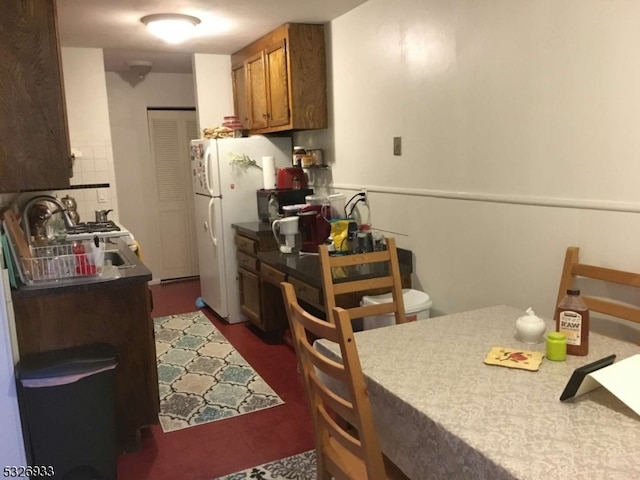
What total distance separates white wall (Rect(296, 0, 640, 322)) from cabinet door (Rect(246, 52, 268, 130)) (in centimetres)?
99

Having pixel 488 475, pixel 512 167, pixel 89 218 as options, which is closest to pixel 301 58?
pixel 512 167

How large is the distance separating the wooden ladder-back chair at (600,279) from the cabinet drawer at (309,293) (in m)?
1.27

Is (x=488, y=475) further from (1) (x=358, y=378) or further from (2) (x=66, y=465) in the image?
(2) (x=66, y=465)

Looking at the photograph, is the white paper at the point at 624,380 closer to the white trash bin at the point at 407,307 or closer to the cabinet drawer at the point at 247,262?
the white trash bin at the point at 407,307

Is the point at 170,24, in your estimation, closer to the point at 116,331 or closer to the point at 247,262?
the point at 247,262

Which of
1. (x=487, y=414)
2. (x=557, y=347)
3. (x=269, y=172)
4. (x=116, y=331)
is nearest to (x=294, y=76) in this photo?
(x=269, y=172)

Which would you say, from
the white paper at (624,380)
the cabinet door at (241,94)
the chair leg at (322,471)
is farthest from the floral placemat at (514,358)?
the cabinet door at (241,94)

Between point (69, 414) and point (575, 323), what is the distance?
2.01m

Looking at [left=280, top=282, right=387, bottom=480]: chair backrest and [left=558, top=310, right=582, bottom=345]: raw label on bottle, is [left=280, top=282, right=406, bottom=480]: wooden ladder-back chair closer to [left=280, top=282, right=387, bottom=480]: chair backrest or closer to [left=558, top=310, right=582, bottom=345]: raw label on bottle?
[left=280, top=282, right=387, bottom=480]: chair backrest

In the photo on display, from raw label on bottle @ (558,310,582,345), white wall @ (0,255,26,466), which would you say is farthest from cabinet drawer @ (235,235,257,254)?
raw label on bottle @ (558,310,582,345)

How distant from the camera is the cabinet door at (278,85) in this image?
12.9 ft

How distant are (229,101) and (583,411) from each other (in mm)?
4472

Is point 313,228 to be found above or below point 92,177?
below

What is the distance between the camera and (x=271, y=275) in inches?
143
